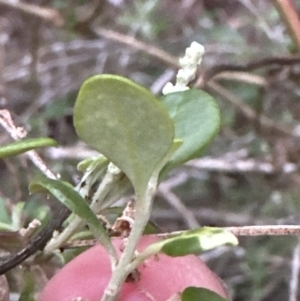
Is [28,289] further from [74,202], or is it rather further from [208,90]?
[208,90]

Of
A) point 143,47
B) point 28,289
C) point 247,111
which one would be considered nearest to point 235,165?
point 247,111

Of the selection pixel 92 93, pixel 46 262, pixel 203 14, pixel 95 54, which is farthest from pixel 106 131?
pixel 203 14

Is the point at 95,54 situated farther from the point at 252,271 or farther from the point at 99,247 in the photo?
the point at 99,247

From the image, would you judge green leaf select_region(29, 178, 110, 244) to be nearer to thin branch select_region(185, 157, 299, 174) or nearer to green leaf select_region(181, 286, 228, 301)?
green leaf select_region(181, 286, 228, 301)

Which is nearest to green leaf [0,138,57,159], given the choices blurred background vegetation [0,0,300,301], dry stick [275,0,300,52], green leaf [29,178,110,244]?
green leaf [29,178,110,244]

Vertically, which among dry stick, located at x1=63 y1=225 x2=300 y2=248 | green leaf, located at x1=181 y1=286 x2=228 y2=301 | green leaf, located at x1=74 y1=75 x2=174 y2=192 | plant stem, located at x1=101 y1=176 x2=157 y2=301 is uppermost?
green leaf, located at x1=74 y1=75 x2=174 y2=192

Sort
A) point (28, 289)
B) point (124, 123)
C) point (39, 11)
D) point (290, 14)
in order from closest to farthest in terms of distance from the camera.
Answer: point (124, 123), point (28, 289), point (290, 14), point (39, 11)
